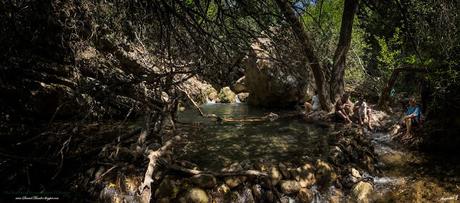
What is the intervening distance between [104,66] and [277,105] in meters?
11.0

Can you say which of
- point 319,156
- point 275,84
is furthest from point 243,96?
point 319,156

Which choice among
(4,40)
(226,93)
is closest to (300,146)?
(4,40)

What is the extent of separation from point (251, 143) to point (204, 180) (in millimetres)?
2775

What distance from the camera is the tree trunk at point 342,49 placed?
1096cm

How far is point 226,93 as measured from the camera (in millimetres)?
24953

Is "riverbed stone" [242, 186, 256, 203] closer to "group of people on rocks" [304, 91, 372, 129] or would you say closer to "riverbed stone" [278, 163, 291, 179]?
"riverbed stone" [278, 163, 291, 179]

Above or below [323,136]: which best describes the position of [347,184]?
below

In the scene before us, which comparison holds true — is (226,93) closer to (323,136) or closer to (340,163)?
(323,136)

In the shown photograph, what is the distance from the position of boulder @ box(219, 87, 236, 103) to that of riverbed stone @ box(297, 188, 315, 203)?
59.7 feet

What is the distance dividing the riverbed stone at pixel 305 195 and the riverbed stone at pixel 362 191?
861 millimetres

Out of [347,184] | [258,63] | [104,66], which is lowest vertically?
[347,184]

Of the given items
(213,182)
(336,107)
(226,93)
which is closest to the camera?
(213,182)

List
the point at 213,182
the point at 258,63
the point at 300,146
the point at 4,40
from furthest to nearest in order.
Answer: the point at 258,63 → the point at 300,146 → the point at 4,40 → the point at 213,182

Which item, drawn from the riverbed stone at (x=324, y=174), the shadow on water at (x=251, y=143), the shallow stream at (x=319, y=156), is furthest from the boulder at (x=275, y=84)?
the riverbed stone at (x=324, y=174)
